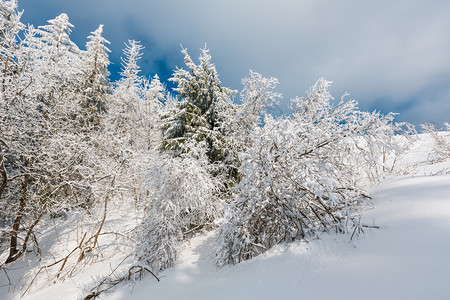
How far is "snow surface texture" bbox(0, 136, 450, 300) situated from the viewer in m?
1.75

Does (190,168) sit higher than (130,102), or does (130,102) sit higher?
(130,102)

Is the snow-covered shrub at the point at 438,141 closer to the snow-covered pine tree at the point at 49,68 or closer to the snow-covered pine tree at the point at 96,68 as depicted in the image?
the snow-covered pine tree at the point at 49,68

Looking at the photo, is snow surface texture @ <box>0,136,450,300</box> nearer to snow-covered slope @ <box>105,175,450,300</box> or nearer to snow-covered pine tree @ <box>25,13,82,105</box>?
snow-covered slope @ <box>105,175,450,300</box>

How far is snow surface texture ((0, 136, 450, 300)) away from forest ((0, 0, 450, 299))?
1.11 ft

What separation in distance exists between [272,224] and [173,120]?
6.48 metres

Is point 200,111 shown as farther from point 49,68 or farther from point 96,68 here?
point 96,68

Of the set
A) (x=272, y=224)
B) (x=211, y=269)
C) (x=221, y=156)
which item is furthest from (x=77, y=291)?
(x=221, y=156)

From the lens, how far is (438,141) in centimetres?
1138

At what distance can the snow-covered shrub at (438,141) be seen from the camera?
33.7 feet

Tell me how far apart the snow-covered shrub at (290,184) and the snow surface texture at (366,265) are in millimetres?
386

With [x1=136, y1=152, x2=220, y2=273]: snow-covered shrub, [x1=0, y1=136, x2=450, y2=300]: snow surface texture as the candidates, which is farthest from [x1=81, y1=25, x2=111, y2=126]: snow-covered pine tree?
[x1=0, y1=136, x2=450, y2=300]: snow surface texture

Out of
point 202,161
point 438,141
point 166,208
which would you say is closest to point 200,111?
point 202,161

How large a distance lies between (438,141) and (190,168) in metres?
14.5

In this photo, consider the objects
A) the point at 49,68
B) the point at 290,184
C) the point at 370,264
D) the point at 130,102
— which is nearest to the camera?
the point at 370,264
